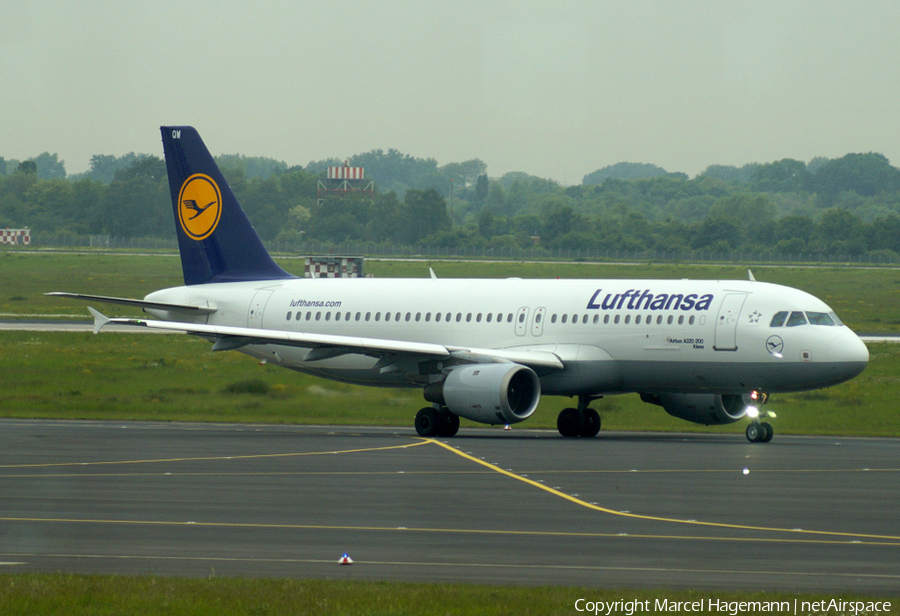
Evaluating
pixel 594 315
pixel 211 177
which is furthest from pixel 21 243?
pixel 594 315

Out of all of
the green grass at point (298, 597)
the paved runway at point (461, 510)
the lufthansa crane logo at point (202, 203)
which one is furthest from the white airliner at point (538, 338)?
the green grass at point (298, 597)

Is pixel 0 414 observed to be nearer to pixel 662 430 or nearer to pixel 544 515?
pixel 662 430

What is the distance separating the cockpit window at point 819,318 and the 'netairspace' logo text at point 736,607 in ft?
78.7

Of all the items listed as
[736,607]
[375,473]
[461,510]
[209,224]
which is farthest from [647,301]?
[736,607]

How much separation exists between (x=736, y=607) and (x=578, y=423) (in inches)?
1041

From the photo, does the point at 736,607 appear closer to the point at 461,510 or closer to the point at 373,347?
the point at 461,510

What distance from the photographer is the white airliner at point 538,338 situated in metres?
37.7

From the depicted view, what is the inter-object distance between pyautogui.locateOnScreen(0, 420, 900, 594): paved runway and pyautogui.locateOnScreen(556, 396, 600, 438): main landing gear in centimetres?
324

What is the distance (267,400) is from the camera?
1918 inches

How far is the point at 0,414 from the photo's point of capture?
1786 inches

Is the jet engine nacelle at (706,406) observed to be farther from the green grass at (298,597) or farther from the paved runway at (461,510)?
the green grass at (298,597)

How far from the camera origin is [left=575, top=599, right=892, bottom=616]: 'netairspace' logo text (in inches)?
553

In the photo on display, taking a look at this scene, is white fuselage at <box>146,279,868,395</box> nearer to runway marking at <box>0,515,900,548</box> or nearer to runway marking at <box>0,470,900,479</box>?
runway marking at <box>0,470,900,479</box>

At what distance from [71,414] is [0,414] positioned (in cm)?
229
